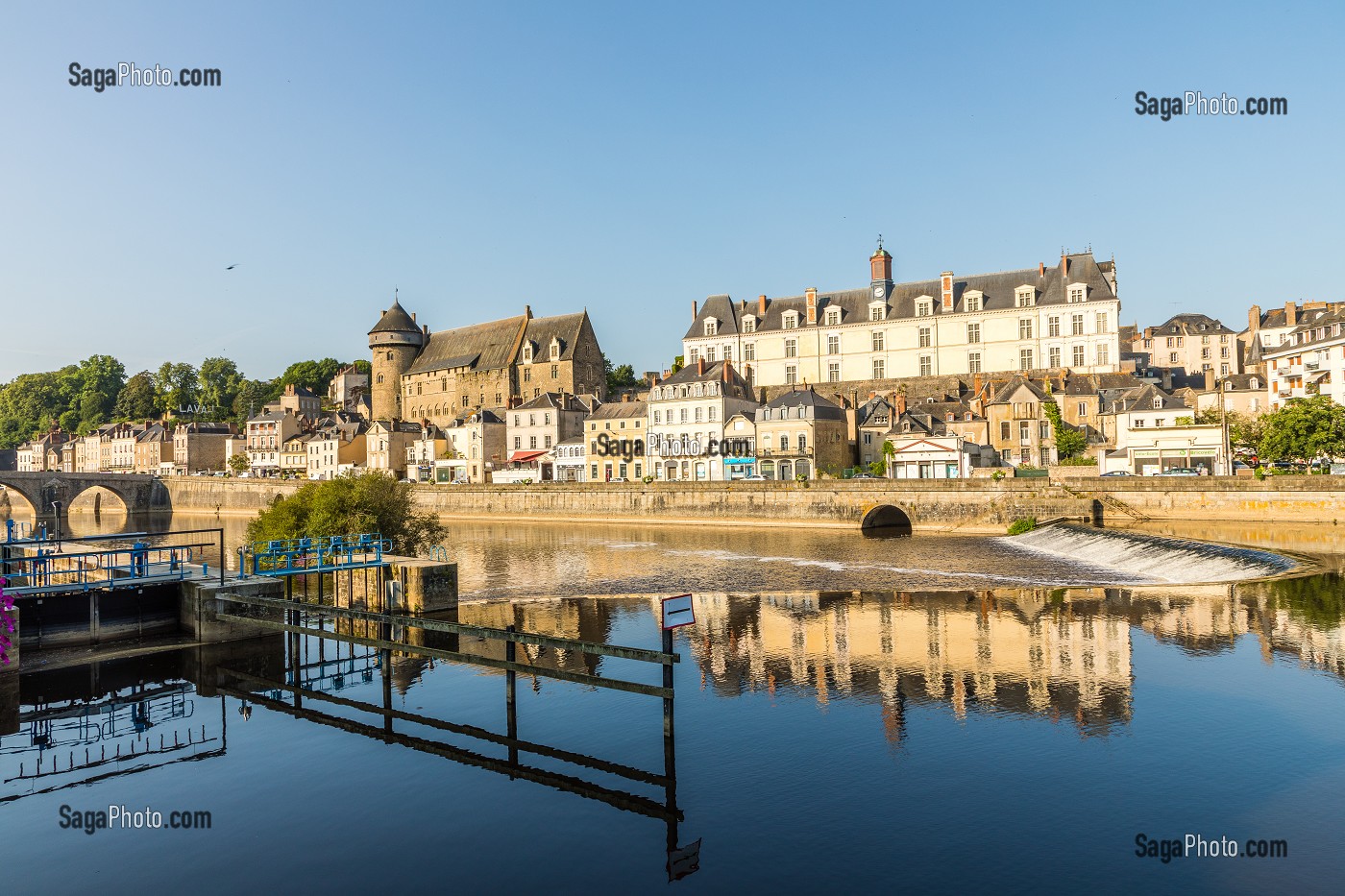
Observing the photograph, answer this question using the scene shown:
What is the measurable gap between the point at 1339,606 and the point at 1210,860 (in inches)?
644

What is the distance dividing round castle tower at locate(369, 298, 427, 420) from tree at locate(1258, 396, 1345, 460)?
78254 mm

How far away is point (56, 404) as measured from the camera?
5723 inches

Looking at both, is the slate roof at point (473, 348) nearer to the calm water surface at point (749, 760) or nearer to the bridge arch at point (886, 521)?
the bridge arch at point (886, 521)

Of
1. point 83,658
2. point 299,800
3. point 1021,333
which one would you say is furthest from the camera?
point 1021,333

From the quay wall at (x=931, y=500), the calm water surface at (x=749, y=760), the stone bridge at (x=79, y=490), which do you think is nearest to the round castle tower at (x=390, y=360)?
the stone bridge at (x=79, y=490)

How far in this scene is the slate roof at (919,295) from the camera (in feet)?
216

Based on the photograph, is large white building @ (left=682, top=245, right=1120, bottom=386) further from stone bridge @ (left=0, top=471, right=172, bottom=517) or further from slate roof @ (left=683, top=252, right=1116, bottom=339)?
stone bridge @ (left=0, top=471, right=172, bottom=517)

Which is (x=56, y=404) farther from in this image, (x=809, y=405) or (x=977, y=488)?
(x=977, y=488)

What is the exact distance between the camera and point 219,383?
5502 inches

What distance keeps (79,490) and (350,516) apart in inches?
2831

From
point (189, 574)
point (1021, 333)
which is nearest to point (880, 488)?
point (1021, 333)

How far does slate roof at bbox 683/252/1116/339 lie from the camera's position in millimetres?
65812

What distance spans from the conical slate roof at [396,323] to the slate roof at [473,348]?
2735 millimetres

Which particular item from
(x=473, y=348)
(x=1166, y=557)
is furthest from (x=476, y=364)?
(x=1166, y=557)
